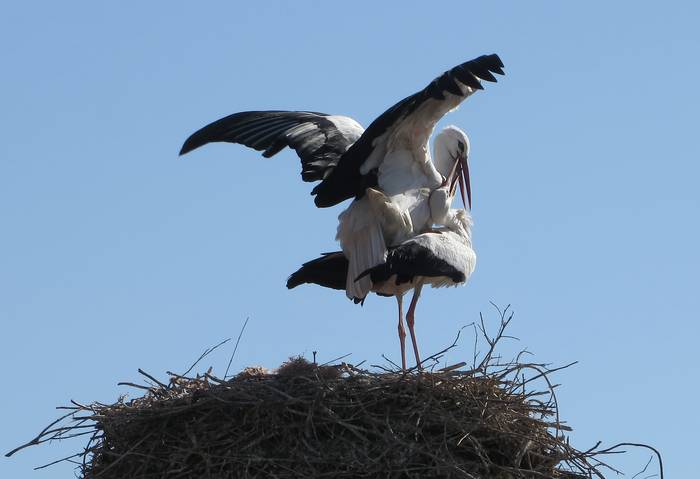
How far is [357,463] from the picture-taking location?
9.20 m

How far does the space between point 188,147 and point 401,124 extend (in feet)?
6.31

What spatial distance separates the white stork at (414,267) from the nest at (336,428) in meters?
0.98

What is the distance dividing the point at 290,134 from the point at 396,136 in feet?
3.72

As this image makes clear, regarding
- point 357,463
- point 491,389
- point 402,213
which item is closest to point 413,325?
point 402,213

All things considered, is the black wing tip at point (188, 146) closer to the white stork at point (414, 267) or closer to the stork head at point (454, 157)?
the white stork at point (414, 267)

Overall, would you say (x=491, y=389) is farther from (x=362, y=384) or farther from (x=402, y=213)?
(x=402, y=213)

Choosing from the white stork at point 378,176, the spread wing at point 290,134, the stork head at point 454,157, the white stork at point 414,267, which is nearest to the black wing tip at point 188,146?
the spread wing at point 290,134

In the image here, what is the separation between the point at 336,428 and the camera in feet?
31.2

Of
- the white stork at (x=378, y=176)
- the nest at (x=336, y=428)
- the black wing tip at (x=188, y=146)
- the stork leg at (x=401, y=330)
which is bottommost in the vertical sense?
the nest at (x=336, y=428)

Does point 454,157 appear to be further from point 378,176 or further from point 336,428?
point 336,428

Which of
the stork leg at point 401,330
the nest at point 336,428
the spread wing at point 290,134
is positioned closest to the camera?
the nest at point 336,428

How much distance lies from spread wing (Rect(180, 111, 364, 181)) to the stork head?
63 centimetres

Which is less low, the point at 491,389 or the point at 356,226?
the point at 356,226

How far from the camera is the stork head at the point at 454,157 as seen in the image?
470 inches
